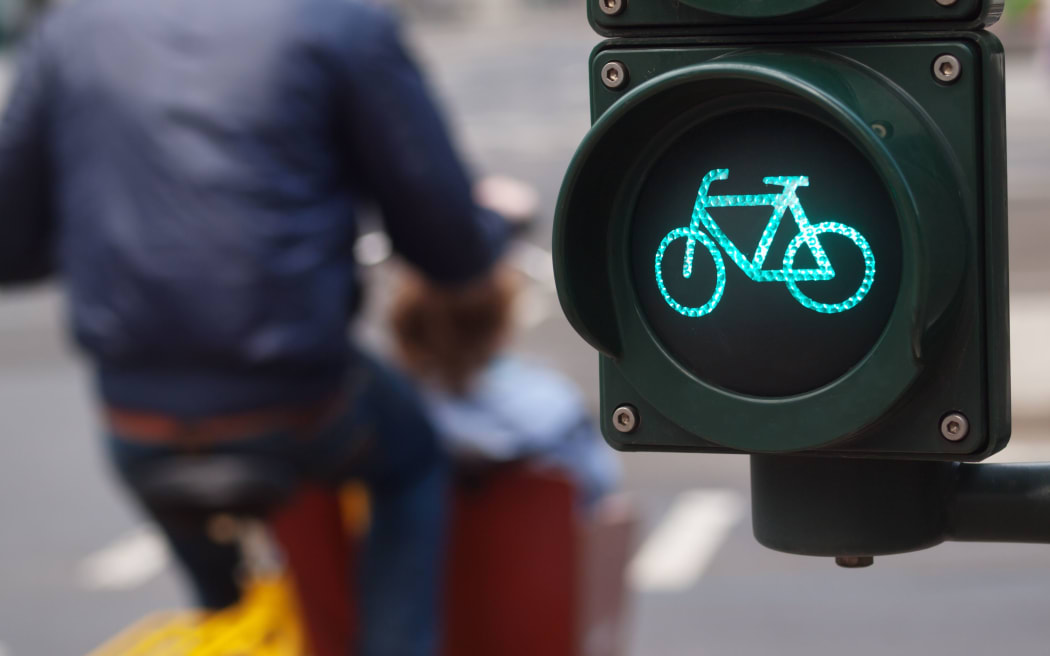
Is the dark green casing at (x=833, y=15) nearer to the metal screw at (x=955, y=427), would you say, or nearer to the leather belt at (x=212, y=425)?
the metal screw at (x=955, y=427)

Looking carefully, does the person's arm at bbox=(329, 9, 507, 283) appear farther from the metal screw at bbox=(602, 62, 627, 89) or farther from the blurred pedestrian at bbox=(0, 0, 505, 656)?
the metal screw at bbox=(602, 62, 627, 89)

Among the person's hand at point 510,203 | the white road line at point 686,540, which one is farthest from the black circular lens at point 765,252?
the white road line at point 686,540

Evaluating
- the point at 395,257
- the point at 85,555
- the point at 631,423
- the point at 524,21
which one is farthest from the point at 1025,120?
the point at 524,21

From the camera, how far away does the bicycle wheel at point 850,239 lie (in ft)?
3.86

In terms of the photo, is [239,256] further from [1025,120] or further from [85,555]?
[1025,120]

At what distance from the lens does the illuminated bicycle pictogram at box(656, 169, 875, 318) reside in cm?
118

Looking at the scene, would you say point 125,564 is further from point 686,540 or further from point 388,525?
point 388,525

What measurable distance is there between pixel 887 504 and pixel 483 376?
260 centimetres

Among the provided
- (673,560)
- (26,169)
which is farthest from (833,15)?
(673,560)

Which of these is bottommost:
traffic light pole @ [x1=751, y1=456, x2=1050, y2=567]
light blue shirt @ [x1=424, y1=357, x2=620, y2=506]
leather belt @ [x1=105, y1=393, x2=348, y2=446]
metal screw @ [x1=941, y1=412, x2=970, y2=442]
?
light blue shirt @ [x1=424, y1=357, x2=620, y2=506]

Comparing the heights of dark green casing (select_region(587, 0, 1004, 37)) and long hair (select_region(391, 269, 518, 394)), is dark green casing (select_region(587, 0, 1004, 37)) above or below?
above

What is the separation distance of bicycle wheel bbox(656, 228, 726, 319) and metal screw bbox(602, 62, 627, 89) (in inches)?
5.0

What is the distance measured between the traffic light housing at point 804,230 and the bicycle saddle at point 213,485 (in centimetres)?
172

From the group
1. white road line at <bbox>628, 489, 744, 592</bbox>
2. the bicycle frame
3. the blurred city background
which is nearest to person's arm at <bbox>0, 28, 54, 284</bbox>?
the blurred city background
